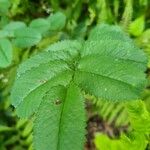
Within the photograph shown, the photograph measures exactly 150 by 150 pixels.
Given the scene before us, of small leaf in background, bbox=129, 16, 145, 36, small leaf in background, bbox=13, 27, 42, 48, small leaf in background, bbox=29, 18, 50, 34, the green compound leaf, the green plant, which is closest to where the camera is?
the green compound leaf

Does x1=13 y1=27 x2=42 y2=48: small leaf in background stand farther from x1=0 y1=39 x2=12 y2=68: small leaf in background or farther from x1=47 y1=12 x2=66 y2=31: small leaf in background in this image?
x1=47 y1=12 x2=66 y2=31: small leaf in background

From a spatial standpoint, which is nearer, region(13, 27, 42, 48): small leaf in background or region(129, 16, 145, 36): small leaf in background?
region(13, 27, 42, 48): small leaf in background

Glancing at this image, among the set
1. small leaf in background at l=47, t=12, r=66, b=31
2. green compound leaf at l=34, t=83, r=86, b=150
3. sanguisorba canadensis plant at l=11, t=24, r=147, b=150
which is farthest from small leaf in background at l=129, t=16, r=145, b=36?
green compound leaf at l=34, t=83, r=86, b=150

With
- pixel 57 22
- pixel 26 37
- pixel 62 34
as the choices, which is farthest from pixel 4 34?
pixel 62 34

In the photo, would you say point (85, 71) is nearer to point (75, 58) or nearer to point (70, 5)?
point (75, 58)

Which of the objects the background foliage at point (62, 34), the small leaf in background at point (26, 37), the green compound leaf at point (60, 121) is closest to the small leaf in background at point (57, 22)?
the background foliage at point (62, 34)

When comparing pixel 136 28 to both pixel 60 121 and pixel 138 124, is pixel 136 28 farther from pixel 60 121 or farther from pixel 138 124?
pixel 60 121

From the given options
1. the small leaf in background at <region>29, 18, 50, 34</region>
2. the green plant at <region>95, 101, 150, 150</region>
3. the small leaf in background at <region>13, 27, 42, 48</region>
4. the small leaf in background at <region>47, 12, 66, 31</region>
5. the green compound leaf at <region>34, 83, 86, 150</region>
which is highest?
the small leaf in background at <region>47, 12, 66, 31</region>

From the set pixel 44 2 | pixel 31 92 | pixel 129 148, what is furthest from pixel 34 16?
pixel 31 92
